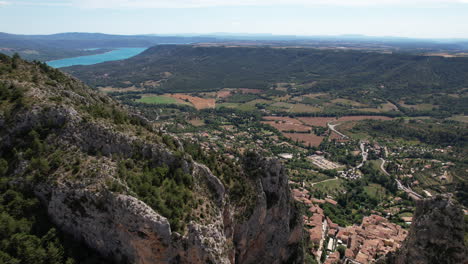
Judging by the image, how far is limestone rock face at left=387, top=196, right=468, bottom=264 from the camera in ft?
89.5

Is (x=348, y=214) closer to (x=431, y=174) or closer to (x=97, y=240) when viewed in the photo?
(x=431, y=174)

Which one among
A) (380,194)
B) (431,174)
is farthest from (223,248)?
(431,174)

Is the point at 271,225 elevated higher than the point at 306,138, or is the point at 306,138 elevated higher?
the point at 271,225

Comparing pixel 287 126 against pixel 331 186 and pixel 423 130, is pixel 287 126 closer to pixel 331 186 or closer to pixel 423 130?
pixel 423 130

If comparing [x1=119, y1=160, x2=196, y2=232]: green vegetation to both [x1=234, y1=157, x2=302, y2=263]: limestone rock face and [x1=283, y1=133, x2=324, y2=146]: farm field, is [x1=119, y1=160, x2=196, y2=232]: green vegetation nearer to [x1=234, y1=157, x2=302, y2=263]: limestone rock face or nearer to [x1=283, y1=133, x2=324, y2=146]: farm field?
[x1=234, y1=157, x2=302, y2=263]: limestone rock face

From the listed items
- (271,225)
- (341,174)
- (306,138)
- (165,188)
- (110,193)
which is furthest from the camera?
(306,138)

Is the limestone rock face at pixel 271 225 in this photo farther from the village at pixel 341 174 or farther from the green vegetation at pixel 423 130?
the green vegetation at pixel 423 130

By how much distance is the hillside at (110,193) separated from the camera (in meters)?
19.0

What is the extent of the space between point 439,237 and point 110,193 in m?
28.6

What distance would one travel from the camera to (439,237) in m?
27.8

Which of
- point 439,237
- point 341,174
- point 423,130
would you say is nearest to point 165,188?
point 439,237

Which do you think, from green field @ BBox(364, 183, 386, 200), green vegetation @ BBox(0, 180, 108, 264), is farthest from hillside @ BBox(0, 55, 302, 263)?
green field @ BBox(364, 183, 386, 200)

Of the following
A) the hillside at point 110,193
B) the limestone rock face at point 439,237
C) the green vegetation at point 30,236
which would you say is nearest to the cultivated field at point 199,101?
the hillside at point 110,193

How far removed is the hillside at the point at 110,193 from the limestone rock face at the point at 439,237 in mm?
12755
